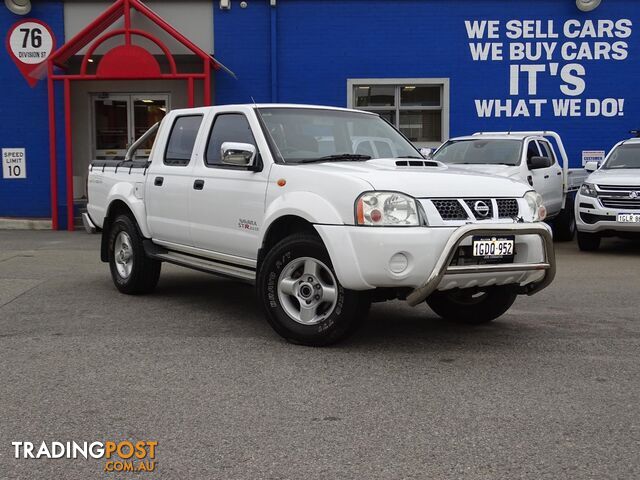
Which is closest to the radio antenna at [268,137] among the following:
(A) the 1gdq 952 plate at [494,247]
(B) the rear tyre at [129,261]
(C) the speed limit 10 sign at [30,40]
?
(A) the 1gdq 952 plate at [494,247]

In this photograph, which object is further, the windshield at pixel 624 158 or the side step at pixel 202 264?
the windshield at pixel 624 158

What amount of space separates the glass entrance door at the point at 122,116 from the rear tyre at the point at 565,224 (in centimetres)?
889

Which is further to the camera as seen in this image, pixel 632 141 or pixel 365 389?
pixel 632 141

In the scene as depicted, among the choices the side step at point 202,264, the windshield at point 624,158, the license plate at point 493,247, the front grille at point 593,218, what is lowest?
the side step at point 202,264

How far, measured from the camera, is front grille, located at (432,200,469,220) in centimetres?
509

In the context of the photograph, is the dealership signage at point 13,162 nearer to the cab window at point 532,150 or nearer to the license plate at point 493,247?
the cab window at point 532,150

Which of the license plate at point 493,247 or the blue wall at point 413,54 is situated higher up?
the blue wall at point 413,54

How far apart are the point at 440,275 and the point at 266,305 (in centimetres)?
136

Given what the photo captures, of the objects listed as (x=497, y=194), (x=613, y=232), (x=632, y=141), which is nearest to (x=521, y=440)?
(x=497, y=194)

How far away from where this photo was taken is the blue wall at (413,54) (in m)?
16.0

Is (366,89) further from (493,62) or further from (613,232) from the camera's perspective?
(613,232)

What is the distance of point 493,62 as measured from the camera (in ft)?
52.7

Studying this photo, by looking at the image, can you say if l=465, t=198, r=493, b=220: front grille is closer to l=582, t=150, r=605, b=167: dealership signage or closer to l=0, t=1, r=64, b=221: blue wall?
l=582, t=150, r=605, b=167: dealership signage

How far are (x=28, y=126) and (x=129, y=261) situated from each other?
32.9 feet
